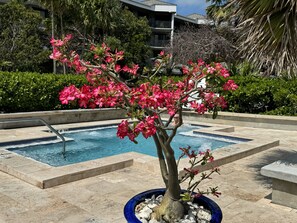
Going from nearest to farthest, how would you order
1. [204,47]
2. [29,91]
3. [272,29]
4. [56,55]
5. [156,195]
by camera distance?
[56,55] → [156,195] → [272,29] → [29,91] → [204,47]

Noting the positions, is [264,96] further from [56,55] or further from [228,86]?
[56,55]

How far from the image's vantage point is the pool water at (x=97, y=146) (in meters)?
7.78

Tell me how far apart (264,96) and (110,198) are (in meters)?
10.1

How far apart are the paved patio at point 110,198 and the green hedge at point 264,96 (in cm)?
721

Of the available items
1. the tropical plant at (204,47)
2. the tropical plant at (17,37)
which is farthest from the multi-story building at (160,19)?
the tropical plant at (17,37)

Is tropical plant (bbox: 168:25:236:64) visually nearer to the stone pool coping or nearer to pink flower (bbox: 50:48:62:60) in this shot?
the stone pool coping

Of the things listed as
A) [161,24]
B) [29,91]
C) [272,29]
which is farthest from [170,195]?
[161,24]

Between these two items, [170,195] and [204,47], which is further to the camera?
[204,47]

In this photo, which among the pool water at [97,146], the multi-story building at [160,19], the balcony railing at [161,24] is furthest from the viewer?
the balcony railing at [161,24]

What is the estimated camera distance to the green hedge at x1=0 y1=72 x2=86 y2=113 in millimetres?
10844

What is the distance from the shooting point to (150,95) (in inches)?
104

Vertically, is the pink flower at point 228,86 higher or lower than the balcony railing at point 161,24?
lower

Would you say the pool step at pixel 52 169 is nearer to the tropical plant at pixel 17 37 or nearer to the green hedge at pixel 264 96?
the green hedge at pixel 264 96

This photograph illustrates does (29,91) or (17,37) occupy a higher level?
(17,37)
